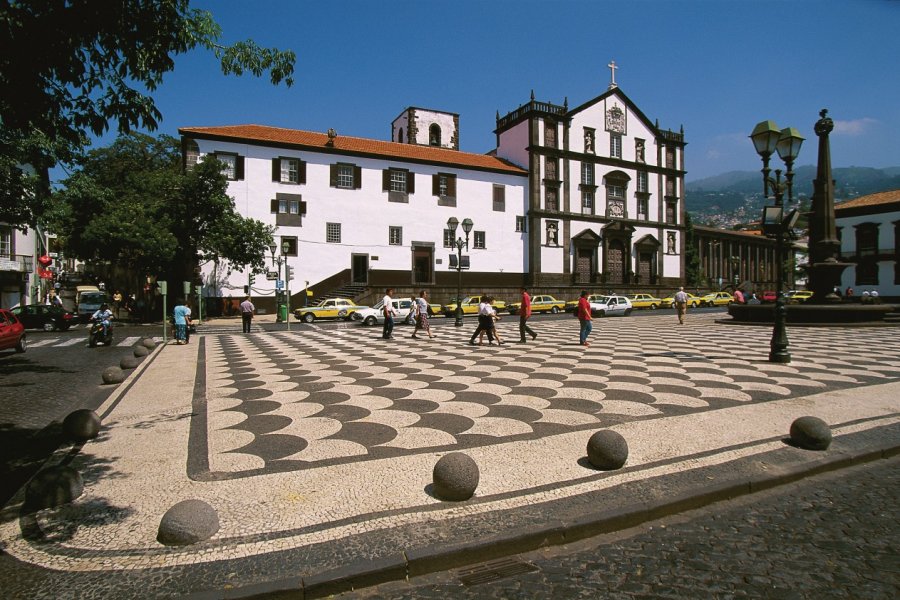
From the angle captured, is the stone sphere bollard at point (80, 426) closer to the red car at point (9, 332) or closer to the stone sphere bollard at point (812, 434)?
Result: the stone sphere bollard at point (812, 434)

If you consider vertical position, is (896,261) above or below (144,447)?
above

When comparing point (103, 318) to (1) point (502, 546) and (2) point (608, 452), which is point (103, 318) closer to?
(2) point (608, 452)

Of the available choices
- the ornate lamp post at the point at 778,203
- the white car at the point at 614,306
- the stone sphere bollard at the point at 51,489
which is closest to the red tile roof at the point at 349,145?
the white car at the point at 614,306

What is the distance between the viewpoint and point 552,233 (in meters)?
44.3

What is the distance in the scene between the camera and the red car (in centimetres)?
1422

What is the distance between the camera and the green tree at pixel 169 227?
2739cm

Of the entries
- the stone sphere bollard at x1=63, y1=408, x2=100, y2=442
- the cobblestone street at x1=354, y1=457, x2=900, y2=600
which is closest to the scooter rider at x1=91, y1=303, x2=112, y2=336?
the stone sphere bollard at x1=63, y1=408, x2=100, y2=442

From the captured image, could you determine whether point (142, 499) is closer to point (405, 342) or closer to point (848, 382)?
point (848, 382)

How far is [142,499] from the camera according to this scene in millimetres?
3973

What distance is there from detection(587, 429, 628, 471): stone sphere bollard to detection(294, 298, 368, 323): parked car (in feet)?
86.3

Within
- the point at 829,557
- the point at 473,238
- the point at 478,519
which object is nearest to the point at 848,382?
the point at 829,557

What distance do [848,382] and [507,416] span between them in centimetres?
652

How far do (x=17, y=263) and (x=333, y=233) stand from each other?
20298 mm

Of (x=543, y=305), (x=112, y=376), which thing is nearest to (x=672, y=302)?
(x=543, y=305)
